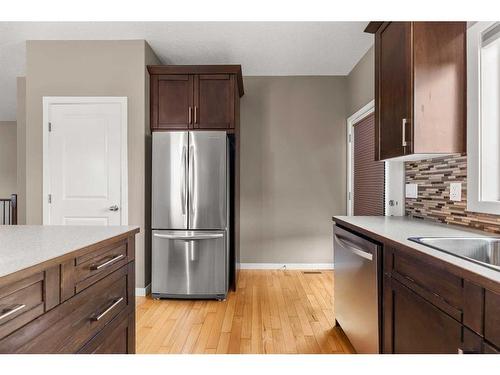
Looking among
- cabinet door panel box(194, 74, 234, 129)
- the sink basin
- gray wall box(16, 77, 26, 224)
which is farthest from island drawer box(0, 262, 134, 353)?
gray wall box(16, 77, 26, 224)

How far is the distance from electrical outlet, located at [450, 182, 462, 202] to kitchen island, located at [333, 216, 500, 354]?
0.19 metres

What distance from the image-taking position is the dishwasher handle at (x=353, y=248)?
1703mm

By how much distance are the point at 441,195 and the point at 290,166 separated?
2226 mm

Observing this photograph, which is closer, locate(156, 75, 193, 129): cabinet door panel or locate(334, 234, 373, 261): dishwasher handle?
locate(334, 234, 373, 261): dishwasher handle

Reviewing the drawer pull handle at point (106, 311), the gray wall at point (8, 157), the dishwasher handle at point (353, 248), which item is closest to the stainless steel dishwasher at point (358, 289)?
the dishwasher handle at point (353, 248)

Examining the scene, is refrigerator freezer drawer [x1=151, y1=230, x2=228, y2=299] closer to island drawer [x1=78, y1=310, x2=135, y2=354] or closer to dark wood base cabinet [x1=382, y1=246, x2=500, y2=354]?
island drawer [x1=78, y1=310, x2=135, y2=354]

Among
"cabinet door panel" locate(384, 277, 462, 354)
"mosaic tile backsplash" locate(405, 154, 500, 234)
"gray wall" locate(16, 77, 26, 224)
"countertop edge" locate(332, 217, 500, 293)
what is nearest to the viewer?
"countertop edge" locate(332, 217, 500, 293)

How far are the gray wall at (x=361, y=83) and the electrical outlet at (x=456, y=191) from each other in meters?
1.53

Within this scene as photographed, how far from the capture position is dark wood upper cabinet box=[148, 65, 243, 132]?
128 inches

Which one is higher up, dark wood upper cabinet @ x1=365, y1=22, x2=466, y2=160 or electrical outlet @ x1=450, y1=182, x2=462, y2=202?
dark wood upper cabinet @ x1=365, y1=22, x2=466, y2=160

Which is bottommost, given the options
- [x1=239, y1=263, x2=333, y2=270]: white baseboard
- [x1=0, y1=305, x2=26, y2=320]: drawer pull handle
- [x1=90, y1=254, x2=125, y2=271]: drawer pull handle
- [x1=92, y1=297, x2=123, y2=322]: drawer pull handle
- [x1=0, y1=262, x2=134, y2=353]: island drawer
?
[x1=239, y1=263, x2=333, y2=270]: white baseboard

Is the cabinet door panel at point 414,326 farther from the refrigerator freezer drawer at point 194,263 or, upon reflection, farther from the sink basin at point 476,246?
the refrigerator freezer drawer at point 194,263
